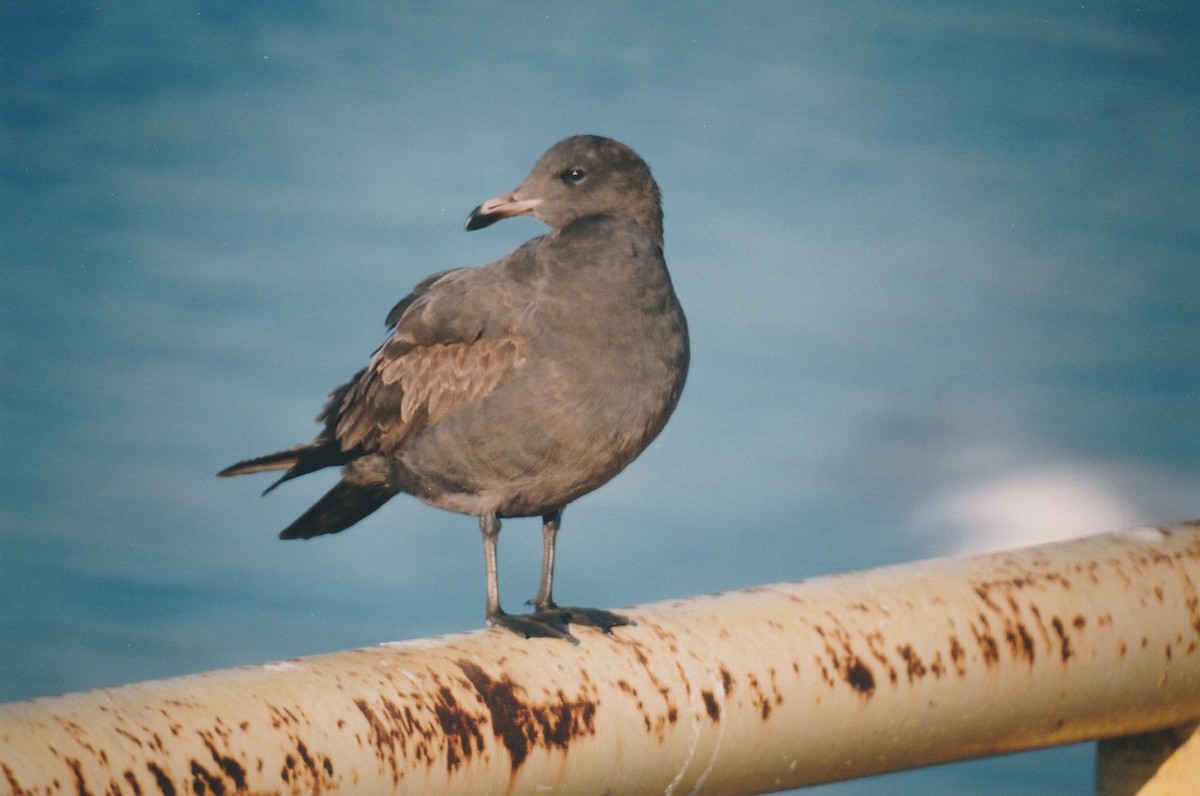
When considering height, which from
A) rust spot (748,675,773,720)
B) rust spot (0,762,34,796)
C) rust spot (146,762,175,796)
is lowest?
rust spot (748,675,773,720)

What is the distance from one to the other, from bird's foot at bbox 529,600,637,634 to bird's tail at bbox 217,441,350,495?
2.86ft

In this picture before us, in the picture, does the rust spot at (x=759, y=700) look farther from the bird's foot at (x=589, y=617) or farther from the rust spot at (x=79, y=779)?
the rust spot at (x=79, y=779)

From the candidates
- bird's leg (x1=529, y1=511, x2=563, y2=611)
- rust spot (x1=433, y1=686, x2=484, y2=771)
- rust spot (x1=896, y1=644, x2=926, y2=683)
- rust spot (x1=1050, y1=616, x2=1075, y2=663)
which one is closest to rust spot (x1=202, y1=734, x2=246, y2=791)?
rust spot (x1=433, y1=686, x2=484, y2=771)

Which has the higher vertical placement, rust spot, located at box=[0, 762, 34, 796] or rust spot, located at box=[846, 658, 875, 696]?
rust spot, located at box=[0, 762, 34, 796]

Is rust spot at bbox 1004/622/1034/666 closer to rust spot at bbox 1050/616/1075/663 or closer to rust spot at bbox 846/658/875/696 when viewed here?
rust spot at bbox 1050/616/1075/663

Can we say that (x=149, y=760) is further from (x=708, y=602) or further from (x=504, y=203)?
(x=504, y=203)

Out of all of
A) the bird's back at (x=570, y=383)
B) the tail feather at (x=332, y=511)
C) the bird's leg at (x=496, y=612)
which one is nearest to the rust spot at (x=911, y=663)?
the bird's leg at (x=496, y=612)

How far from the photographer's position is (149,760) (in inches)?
72.9

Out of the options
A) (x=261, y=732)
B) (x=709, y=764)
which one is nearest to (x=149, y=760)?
(x=261, y=732)

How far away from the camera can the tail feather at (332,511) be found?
4.83 meters

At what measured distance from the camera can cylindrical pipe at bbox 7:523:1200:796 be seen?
2.04 m

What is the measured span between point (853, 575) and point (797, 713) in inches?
10.8

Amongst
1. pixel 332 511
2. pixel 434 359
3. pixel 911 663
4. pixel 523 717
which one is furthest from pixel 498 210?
pixel 523 717

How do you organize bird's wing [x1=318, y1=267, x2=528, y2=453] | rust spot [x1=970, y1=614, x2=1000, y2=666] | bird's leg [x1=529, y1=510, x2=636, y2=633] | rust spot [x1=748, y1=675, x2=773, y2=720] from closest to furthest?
1. rust spot [x1=748, y1=675, x2=773, y2=720]
2. rust spot [x1=970, y1=614, x2=1000, y2=666]
3. bird's leg [x1=529, y1=510, x2=636, y2=633]
4. bird's wing [x1=318, y1=267, x2=528, y2=453]
